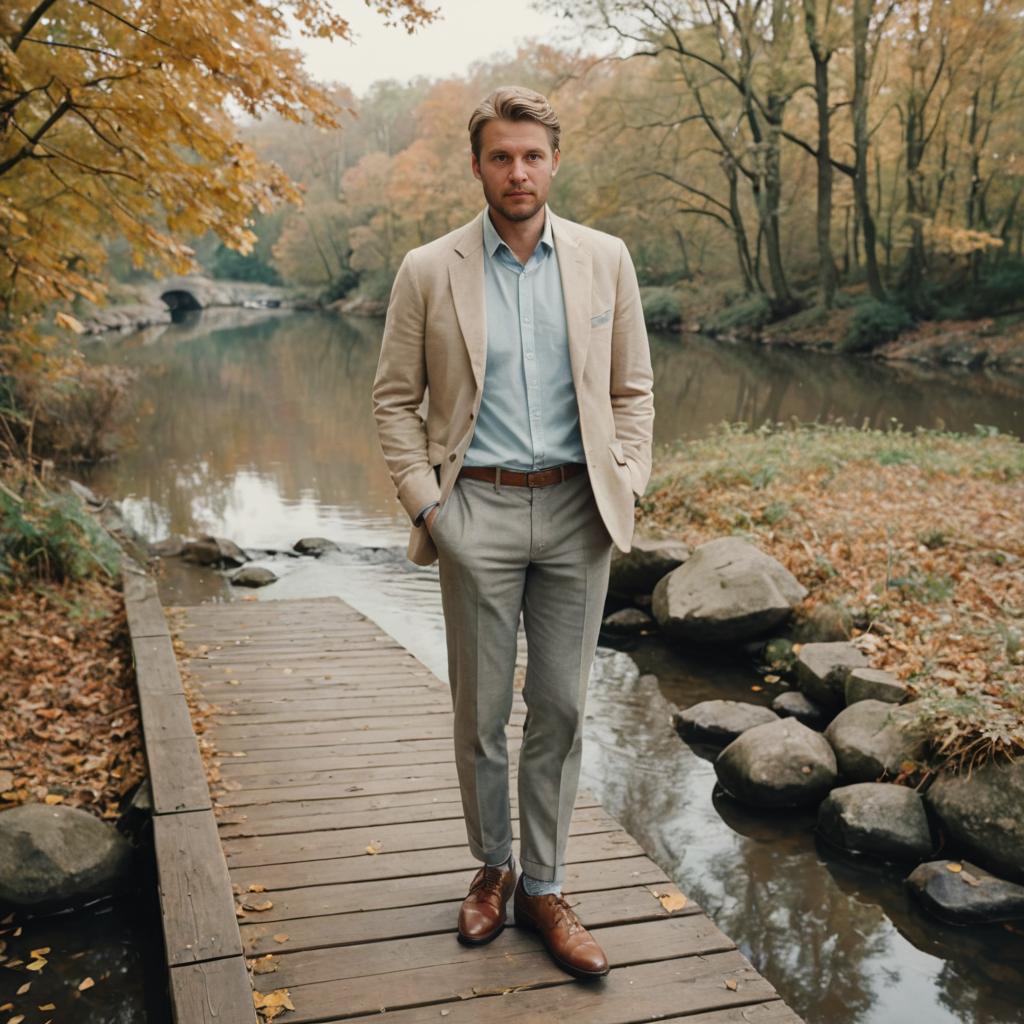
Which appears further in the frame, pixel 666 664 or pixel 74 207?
pixel 666 664

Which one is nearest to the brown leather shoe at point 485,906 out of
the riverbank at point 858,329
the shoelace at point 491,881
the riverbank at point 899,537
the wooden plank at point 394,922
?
the shoelace at point 491,881

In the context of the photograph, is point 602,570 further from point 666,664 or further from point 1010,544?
point 1010,544

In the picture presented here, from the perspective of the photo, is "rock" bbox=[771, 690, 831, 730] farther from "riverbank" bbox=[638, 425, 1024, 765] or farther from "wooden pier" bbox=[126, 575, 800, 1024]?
"wooden pier" bbox=[126, 575, 800, 1024]

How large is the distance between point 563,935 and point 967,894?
238 centimetres

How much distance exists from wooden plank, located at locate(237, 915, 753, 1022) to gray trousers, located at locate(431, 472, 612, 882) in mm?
272

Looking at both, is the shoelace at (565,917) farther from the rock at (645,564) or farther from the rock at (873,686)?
the rock at (645,564)

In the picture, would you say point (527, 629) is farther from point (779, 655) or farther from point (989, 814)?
point (779, 655)

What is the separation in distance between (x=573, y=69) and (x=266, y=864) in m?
28.1

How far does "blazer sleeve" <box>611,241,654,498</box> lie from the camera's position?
2.78 meters

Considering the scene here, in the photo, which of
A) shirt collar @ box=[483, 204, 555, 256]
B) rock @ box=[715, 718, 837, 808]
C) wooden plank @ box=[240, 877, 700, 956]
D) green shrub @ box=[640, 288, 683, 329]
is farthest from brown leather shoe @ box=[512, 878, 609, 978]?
green shrub @ box=[640, 288, 683, 329]

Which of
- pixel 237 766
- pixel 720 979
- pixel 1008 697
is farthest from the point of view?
pixel 1008 697

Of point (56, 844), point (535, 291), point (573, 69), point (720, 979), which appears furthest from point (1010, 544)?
point (573, 69)

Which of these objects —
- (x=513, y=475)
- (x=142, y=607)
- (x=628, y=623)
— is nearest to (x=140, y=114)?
A: (x=142, y=607)

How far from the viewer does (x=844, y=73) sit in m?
29.9
